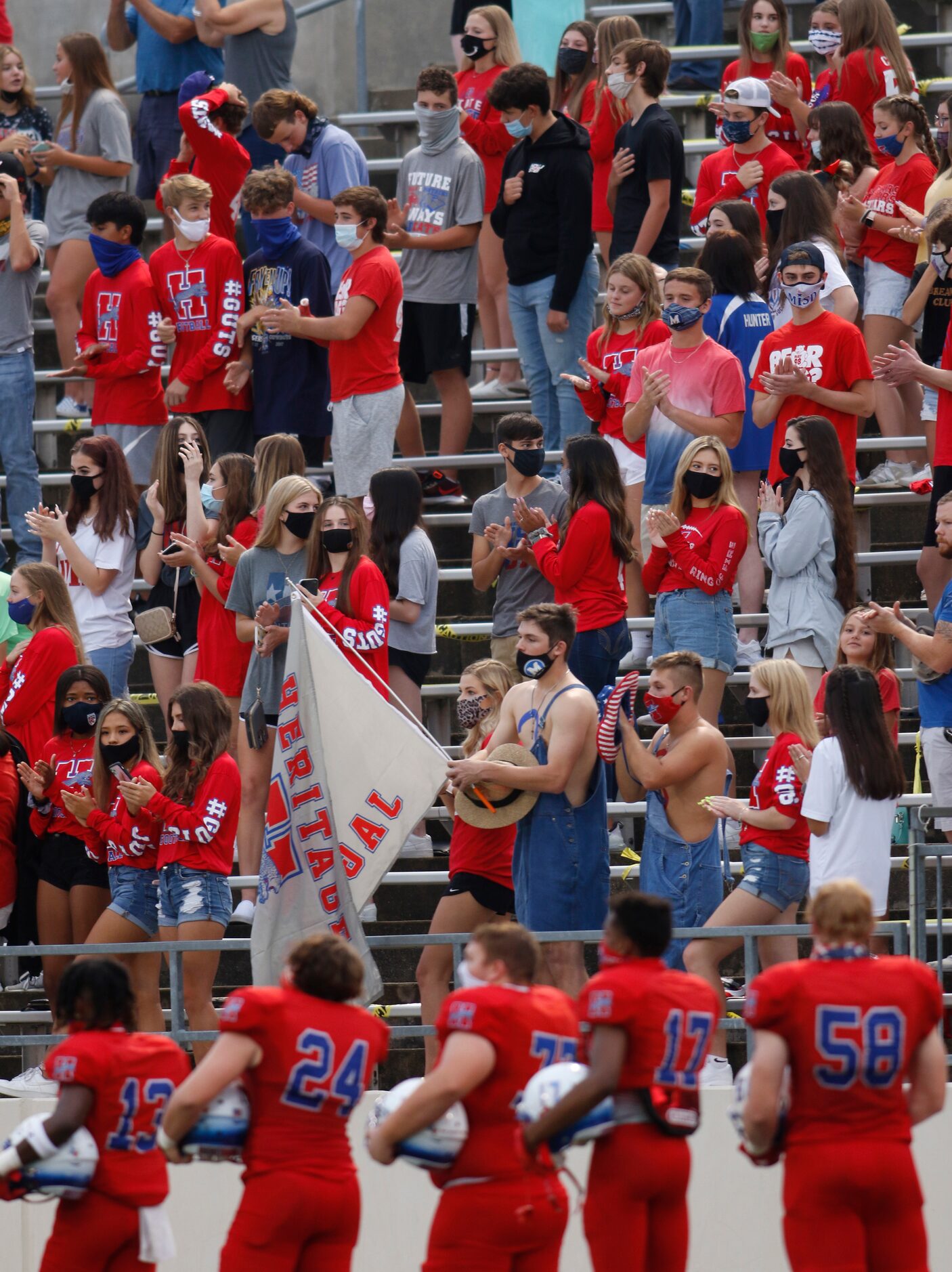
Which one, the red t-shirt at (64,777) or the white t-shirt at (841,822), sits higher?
the white t-shirt at (841,822)

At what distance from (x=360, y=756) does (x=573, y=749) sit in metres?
0.81

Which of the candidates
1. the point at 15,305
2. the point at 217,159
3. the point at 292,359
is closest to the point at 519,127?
the point at 292,359

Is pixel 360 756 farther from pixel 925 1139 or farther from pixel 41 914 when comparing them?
pixel 925 1139

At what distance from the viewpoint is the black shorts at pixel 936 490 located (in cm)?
945

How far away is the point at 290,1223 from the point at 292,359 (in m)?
5.72

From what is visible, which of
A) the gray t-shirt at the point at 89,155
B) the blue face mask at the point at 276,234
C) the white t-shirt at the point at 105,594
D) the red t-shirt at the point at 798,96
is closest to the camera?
the white t-shirt at the point at 105,594

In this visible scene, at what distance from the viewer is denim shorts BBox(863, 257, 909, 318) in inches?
434

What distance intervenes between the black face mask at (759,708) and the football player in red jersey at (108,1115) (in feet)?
9.77

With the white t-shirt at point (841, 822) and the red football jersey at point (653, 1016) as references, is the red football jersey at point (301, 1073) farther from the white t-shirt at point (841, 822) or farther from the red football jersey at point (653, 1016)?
the white t-shirt at point (841, 822)

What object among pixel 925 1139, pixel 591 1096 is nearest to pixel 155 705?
pixel 925 1139

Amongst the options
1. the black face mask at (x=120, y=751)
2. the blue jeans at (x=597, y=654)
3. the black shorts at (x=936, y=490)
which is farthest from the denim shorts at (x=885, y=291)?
the black face mask at (x=120, y=751)

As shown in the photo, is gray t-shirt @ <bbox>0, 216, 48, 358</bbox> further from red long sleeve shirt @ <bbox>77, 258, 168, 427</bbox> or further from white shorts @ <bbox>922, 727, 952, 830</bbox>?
white shorts @ <bbox>922, 727, 952, 830</bbox>

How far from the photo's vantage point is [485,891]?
8.25 metres

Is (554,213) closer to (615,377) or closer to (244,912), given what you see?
(615,377)
